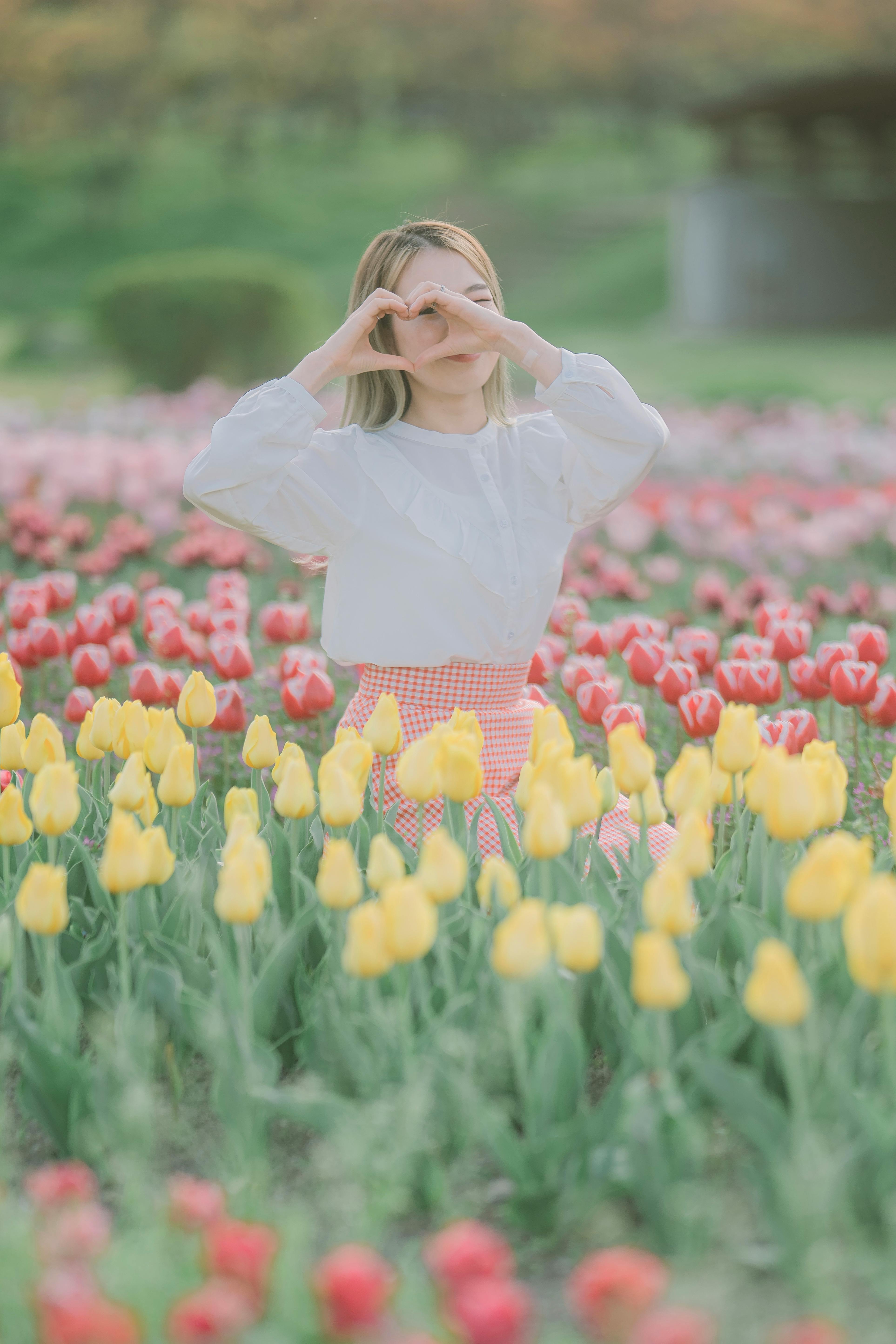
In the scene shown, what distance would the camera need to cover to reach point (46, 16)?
40.6 metres

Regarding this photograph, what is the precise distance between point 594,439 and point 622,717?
0.62m

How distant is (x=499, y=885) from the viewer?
2076 mm

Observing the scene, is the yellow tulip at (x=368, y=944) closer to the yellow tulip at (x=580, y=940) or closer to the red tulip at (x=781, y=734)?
the yellow tulip at (x=580, y=940)

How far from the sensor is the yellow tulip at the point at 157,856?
2098 mm

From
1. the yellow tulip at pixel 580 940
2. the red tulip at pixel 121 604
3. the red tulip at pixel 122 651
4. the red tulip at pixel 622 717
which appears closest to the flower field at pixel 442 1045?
the yellow tulip at pixel 580 940

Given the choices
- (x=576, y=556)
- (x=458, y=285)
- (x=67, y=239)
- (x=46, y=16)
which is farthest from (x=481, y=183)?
(x=458, y=285)

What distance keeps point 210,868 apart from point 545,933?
870mm

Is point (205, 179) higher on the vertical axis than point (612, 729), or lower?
higher

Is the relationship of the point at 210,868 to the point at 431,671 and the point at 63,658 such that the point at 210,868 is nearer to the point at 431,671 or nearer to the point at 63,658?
the point at 431,671

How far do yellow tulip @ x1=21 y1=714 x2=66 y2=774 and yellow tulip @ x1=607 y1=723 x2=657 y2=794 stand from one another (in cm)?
88

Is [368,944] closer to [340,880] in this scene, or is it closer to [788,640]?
[340,880]

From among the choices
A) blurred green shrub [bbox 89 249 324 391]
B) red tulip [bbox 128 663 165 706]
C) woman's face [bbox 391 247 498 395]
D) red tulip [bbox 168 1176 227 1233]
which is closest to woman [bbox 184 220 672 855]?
woman's face [bbox 391 247 498 395]

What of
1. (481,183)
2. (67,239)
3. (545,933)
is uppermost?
(481,183)

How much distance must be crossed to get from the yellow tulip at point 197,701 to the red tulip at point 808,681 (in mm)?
1397
